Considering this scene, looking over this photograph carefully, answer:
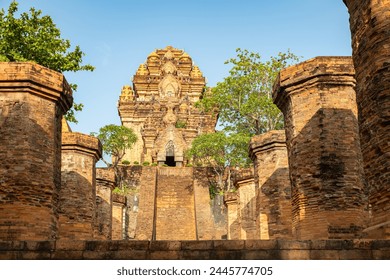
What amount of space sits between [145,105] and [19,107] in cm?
3887

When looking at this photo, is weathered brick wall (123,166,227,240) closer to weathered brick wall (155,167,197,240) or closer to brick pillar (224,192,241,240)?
weathered brick wall (155,167,197,240)

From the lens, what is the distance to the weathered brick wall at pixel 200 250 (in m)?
5.96

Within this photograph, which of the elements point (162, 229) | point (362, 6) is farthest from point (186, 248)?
point (162, 229)

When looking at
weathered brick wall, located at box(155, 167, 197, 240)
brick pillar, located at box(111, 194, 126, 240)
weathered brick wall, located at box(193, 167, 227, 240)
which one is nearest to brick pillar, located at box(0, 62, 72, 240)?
brick pillar, located at box(111, 194, 126, 240)

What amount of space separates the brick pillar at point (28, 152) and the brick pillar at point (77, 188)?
4100 millimetres

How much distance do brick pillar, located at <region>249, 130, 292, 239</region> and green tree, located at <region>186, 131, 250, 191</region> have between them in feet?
43.3

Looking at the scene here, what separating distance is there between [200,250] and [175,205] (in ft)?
75.5

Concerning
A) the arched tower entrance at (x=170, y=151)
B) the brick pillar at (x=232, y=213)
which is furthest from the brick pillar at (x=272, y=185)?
the arched tower entrance at (x=170, y=151)

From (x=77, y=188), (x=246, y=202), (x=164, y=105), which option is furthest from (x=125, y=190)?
(x=164, y=105)

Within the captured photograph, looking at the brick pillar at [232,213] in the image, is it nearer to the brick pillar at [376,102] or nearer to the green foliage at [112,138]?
the brick pillar at [376,102]

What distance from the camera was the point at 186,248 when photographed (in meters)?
6.08

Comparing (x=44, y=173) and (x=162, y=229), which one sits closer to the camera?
(x=44, y=173)

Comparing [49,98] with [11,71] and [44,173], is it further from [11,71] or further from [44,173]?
[44,173]

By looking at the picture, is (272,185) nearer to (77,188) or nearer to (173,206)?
(77,188)
